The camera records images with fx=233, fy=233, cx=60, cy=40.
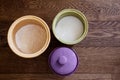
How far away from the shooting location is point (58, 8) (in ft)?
3.83

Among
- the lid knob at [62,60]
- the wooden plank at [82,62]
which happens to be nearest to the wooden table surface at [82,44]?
the wooden plank at [82,62]

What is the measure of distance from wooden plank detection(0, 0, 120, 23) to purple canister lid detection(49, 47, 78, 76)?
207 millimetres

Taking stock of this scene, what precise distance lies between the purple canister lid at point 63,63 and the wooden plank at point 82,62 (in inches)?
2.9

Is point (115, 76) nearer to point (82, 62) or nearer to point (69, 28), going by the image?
point (82, 62)

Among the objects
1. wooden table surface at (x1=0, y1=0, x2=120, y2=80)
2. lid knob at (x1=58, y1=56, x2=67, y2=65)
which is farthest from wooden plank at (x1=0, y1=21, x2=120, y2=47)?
lid knob at (x1=58, y1=56, x2=67, y2=65)

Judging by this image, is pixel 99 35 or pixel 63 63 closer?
pixel 63 63

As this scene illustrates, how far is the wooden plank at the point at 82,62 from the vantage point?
112cm

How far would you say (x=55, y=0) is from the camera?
1178mm

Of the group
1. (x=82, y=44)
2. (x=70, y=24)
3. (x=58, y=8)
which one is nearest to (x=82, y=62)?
(x=82, y=44)

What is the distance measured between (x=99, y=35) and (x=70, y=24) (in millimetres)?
157

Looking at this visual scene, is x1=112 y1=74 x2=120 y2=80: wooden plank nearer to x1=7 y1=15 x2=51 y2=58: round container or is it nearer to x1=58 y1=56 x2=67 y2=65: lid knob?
x1=58 y1=56 x2=67 y2=65: lid knob

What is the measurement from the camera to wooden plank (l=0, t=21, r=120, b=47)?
1.14m

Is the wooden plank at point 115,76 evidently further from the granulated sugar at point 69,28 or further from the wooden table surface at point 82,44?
the granulated sugar at point 69,28

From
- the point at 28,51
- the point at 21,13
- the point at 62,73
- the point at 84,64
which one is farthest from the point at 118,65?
the point at 21,13
